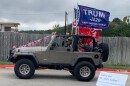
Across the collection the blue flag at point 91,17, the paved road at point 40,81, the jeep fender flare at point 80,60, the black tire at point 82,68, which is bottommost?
the paved road at point 40,81

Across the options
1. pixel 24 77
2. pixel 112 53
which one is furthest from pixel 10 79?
pixel 112 53

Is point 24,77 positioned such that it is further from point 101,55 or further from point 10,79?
point 101,55

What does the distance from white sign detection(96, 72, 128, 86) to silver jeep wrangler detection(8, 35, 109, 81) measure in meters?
7.98

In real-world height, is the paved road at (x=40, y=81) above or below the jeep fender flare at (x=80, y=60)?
below

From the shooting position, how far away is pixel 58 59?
14.2 metres

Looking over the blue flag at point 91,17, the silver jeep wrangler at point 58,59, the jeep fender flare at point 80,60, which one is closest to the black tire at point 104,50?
the silver jeep wrangler at point 58,59

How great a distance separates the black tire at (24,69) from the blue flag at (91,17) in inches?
156

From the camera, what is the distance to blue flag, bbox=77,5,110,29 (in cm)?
1672

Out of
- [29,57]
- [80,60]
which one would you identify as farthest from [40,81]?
[80,60]

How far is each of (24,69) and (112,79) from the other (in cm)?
854

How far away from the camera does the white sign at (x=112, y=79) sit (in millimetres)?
5855

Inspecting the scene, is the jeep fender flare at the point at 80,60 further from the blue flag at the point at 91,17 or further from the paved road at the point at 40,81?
the blue flag at the point at 91,17

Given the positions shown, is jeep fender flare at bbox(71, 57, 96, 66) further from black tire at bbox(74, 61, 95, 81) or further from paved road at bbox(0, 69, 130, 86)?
paved road at bbox(0, 69, 130, 86)

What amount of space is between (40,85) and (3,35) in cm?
1101
